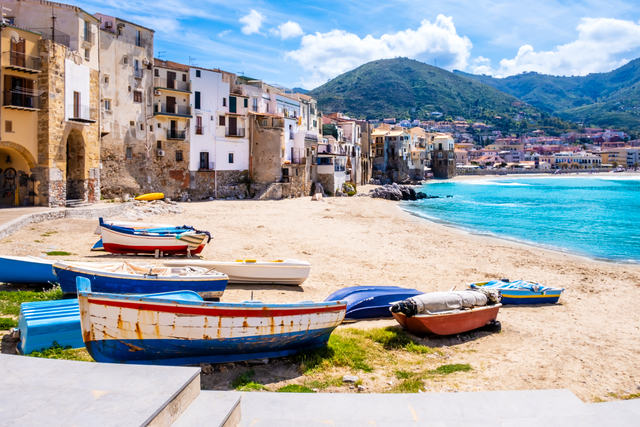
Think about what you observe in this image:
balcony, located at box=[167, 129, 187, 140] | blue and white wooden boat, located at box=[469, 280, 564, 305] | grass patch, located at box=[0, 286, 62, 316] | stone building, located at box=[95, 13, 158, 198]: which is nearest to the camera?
grass patch, located at box=[0, 286, 62, 316]

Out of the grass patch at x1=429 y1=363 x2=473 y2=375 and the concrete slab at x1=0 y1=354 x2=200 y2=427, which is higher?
the concrete slab at x1=0 y1=354 x2=200 y2=427

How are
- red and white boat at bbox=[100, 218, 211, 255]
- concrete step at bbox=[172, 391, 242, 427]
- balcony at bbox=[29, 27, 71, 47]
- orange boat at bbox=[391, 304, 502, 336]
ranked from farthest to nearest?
balcony at bbox=[29, 27, 71, 47] → red and white boat at bbox=[100, 218, 211, 255] → orange boat at bbox=[391, 304, 502, 336] → concrete step at bbox=[172, 391, 242, 427]

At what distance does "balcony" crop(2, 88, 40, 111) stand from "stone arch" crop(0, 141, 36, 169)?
74.8 inches

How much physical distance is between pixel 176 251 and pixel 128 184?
2154cm

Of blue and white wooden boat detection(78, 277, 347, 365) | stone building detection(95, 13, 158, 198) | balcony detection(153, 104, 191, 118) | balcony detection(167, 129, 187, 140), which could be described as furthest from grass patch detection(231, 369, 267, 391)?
balcony detection(167, 129, 187, 140)

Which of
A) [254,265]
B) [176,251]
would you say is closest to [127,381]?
[254,265]

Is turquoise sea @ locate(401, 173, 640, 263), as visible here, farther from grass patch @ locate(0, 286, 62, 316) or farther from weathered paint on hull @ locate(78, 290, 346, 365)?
grass patch @ locate(0, 286, 62, 316)

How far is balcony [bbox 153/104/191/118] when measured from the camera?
38438 mm

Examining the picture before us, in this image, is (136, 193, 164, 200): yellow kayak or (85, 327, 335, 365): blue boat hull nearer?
(85, 327, 335, 365): blue boat hull

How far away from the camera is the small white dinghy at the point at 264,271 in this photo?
13.6m

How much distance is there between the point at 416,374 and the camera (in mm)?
7957

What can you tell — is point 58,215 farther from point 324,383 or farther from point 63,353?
point 324,383

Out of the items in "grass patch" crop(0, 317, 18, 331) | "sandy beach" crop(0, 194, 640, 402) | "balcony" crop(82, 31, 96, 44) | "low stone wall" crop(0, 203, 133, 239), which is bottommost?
"sandy beach" crop(0, 194, 640, 402)

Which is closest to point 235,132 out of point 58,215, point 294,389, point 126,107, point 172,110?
point 172,110
